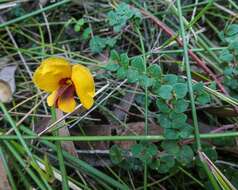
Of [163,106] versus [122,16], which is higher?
[122,16]

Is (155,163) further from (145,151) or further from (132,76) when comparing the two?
(132,76)

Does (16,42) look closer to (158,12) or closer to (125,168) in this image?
(158,12)

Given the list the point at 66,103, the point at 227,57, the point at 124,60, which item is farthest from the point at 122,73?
the point at 227,57

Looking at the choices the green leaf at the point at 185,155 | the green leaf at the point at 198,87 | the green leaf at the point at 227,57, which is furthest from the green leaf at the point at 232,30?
the green leaf at the point at 185,155

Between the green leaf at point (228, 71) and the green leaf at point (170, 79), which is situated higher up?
the green leaf at point (170, 79)

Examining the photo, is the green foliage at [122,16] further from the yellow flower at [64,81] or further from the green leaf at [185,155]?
the green leaf at [185,155]

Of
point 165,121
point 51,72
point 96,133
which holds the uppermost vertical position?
point 51,72
